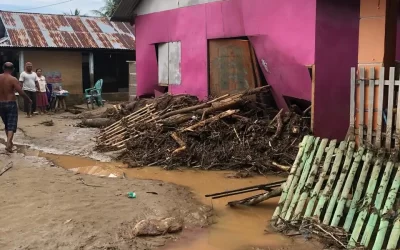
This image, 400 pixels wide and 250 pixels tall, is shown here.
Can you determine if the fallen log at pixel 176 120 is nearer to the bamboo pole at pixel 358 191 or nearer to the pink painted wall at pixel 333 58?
the pink painted wall at pixel 333 58

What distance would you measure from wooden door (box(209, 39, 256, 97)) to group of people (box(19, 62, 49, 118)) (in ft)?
23.4

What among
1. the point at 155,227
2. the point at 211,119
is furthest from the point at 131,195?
the point at 211,119

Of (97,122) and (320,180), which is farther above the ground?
(320,180)

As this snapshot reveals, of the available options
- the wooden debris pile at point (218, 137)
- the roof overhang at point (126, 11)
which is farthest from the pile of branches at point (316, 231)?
the roof overhang at point (126, 11)

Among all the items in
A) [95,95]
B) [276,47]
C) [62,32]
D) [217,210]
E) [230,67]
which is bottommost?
[217,210]

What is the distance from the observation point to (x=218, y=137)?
8289mm

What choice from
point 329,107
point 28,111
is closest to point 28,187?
point 329,107

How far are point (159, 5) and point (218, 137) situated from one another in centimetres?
625

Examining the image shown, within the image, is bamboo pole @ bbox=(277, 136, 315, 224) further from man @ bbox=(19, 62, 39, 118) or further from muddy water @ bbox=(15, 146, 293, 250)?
man @ bbox=(19, 62, 39, 118)

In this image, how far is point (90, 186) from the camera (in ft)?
20.4

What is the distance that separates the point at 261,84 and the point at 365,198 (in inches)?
229

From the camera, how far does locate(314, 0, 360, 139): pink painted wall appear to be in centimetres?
815

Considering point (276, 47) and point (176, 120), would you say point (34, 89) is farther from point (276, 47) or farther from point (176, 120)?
point (276, 47)

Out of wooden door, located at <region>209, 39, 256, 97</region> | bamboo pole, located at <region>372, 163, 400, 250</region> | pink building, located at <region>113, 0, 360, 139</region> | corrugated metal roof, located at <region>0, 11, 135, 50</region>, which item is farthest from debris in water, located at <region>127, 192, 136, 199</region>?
corrugated metal roof, located at <region>0, 11, 135, 50</region>
